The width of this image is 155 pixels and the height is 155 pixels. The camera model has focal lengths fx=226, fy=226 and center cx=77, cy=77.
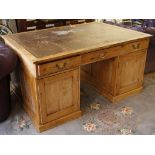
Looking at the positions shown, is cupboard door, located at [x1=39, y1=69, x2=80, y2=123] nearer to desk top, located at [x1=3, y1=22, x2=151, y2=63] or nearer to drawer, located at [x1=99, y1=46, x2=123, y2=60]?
desk top, located at [x1=3, y1=22, x2=151, y2=63]

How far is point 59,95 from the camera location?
6.78 feet

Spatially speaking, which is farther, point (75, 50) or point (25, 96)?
point (25, 96)

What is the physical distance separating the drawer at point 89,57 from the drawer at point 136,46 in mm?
361

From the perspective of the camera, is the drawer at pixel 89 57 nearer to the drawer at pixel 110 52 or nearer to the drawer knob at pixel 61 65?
the drawer at pixel 110 52

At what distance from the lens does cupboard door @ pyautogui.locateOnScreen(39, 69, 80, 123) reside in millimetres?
1955

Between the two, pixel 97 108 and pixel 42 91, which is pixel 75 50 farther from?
pixel 97 108

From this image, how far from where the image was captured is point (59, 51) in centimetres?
194

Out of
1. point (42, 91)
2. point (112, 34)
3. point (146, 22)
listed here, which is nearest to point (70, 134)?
point (42, 91)

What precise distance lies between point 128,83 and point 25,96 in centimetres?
116

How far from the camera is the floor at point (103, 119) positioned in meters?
→ 2.10

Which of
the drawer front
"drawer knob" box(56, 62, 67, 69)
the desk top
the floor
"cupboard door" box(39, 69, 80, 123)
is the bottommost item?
the floor

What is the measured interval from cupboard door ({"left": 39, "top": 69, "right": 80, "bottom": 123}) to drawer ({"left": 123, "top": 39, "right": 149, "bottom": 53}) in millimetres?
631

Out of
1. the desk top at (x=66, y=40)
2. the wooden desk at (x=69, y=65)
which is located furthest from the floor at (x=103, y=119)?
the desk top at (x=66, y=40)

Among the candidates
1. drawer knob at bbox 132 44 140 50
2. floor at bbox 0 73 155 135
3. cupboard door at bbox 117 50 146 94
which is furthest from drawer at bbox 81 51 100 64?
floor at bbox 0 73 155 135
